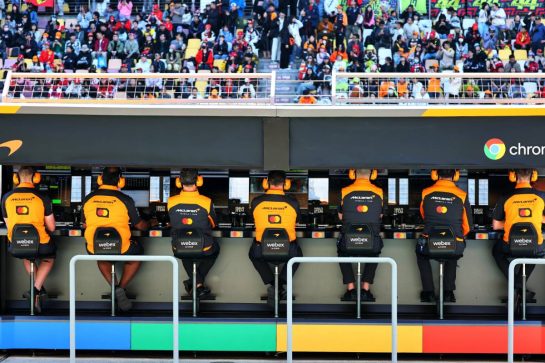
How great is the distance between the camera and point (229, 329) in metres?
6.13

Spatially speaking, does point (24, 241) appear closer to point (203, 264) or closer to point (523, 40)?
point (203, 264)

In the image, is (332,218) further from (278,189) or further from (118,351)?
(118,351)

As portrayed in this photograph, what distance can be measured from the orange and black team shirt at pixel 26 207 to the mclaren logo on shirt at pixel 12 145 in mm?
542

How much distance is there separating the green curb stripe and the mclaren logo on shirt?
1682 mm

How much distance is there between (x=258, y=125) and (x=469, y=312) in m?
2.56

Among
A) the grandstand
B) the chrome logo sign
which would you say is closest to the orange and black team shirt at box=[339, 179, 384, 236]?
the grandstand

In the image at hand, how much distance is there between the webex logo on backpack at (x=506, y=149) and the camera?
5.82m

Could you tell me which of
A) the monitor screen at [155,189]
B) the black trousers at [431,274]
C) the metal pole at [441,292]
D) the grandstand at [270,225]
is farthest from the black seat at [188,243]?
the metal pole at [441,292]

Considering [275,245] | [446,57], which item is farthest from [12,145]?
[446,57]

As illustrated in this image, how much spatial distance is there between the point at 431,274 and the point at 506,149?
1.32 m

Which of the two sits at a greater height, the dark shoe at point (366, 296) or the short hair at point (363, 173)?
the short hair at point (363, 173)

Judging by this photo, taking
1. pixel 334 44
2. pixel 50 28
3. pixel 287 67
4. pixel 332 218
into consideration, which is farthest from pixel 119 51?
pixel 332 218

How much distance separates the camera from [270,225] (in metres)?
6.28

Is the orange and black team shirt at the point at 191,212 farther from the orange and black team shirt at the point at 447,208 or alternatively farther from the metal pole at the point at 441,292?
the metal pole at the point at 441,292
